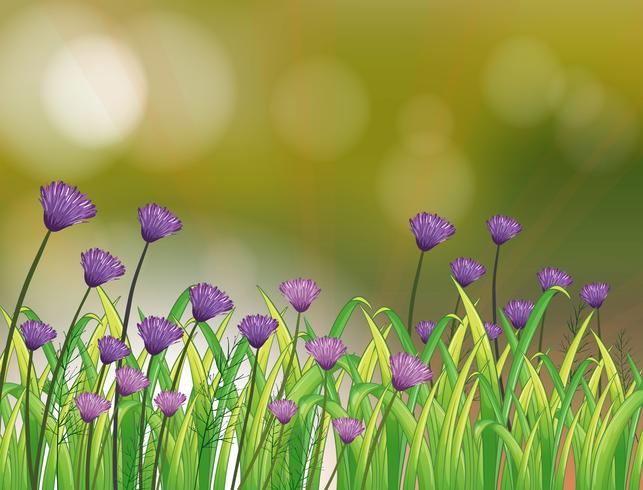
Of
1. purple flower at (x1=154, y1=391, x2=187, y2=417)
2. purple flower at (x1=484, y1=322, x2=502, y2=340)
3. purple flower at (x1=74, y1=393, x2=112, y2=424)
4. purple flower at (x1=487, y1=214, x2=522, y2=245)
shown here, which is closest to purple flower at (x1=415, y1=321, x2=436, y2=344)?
purple flower at (x1=484, y1=322, x2=502, y2=340)

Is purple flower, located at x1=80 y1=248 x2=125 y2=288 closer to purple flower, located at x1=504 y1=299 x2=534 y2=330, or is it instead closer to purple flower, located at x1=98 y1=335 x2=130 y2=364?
purple flower, located at x1=98 y1=335 x2=130 y2=364

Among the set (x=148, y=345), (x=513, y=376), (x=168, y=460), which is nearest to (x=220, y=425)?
(x=168, y=460)

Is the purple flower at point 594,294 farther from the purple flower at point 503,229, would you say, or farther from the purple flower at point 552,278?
the purple flower at point 503,229

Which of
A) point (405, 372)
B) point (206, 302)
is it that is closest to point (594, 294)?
point (405, 372)

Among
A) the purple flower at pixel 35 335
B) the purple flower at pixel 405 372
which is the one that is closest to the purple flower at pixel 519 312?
the purple flower at pixel 405 372

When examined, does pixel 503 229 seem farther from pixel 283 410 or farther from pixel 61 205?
pixel 61 205

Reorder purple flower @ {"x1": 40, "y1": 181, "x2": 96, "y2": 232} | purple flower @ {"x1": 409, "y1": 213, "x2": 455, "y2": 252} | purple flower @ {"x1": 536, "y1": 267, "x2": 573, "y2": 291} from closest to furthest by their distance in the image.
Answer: purple flower @ {"x1": 40, "y1": 181, "x2": 96, "y2": 232}, purple flower @ {"x1": 409, "y1": 213, "x2": 455, "y2": 252}, purple flower @ {"x1": 536, "y1": 267, "x2": 573, "y2": 291}

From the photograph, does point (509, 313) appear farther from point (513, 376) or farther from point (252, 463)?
point (252, 463)
